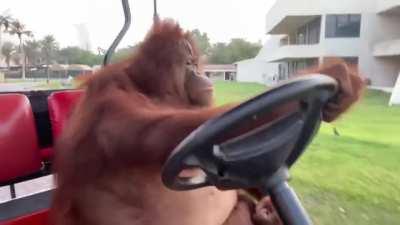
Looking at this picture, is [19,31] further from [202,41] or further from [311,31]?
[311,31]

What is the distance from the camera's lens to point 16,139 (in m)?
1.18

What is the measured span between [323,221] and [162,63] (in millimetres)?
1421

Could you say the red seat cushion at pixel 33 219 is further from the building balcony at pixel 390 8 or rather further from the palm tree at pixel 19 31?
the building balcony at pixel 390 8

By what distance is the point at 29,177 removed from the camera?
1256 mm

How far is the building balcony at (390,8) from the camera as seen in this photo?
2.78 metres

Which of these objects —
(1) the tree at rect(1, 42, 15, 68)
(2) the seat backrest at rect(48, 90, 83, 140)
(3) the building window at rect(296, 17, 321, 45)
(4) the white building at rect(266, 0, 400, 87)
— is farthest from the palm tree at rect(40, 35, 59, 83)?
(3) the building window at rect(296, 17, 321, 45)

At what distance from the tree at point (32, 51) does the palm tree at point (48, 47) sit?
0.02 m

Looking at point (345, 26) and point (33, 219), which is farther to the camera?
point (345, 26)

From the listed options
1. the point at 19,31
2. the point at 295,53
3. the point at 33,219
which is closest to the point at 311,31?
the point at 295,53

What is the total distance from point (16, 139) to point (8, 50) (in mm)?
1062

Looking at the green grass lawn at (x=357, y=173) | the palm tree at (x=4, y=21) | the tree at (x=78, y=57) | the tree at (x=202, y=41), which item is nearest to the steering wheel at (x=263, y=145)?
the tree at (x=202, y=41)

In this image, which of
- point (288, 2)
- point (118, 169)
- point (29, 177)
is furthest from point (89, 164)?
point (288, 2)

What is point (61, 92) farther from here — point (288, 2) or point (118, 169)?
point (288, 2)

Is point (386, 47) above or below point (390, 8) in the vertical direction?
below
